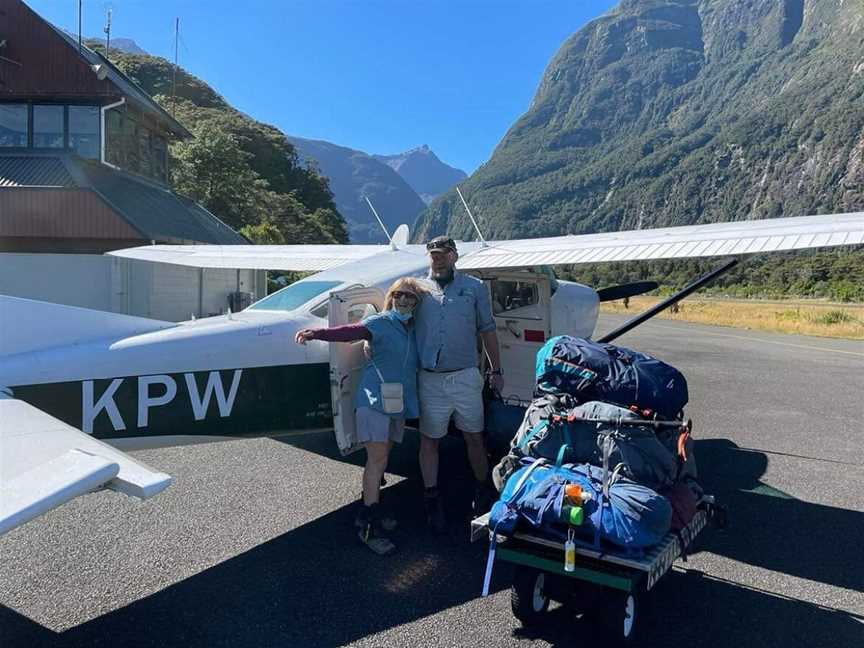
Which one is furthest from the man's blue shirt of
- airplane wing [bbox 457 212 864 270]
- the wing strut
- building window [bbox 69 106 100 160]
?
building window [bbox 69 106 100 160]

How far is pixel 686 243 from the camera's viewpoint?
5227 millimetres

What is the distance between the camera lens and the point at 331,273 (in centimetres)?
539

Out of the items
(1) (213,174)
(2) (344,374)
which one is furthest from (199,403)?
Result: (1) (213,174)

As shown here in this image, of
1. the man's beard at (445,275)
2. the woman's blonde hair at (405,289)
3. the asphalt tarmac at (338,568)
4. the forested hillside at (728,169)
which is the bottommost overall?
the asphalt tarmac at (338,568)

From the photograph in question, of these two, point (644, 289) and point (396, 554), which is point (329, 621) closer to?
point (396, 554)

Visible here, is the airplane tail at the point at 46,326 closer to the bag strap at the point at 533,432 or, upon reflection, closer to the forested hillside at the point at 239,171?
the bag strap at the point at 533,432

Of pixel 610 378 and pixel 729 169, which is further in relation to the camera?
pixel 729 169

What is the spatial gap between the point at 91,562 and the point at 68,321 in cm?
140

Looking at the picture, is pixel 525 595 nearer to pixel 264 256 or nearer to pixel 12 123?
pixel 264 256

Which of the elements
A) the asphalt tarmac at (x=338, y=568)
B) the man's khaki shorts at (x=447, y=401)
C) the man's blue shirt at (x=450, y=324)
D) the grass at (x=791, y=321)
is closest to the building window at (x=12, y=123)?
the asphalt tarmac at (x=338, y=568)

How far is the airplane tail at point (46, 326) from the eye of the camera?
3650 millimetres

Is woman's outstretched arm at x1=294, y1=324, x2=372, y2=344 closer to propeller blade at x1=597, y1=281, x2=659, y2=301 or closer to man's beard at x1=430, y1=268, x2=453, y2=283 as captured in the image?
Answer: man's beard at x1=430, y1=268, x2=453, y2=283

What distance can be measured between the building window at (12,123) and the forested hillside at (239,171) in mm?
7152

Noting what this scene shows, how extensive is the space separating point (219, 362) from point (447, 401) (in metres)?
1.50
